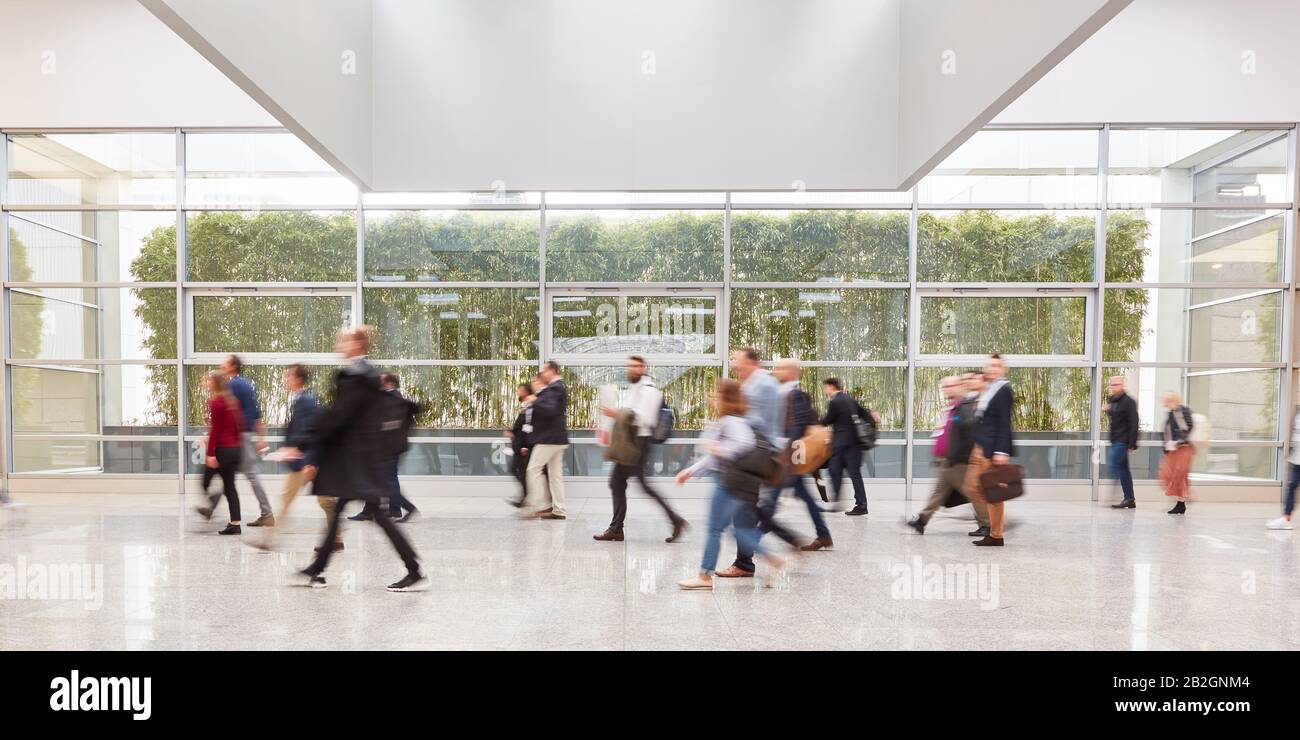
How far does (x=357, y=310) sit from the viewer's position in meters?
12.4

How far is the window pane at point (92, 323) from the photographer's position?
494 inches

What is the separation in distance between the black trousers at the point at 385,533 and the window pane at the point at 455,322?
6.65m

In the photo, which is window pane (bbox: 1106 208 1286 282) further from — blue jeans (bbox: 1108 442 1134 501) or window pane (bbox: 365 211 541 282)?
window pane (bbox: 365 211 541 282)

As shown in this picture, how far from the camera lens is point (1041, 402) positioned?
486 inches

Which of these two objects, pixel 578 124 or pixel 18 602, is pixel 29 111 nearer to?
pixel 578 124

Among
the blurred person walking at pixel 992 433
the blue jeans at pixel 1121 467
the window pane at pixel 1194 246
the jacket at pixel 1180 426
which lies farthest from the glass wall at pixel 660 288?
the blurred person walking at pixel 992 433

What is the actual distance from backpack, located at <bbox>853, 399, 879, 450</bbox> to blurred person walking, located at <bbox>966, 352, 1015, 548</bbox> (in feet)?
6.60

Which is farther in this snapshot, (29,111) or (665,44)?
(29,111)

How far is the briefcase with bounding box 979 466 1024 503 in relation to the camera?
7.76 metres

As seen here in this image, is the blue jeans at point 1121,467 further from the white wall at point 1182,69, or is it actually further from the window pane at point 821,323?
the white wall at point 1182,69

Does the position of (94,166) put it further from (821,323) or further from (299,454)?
(821,323)
